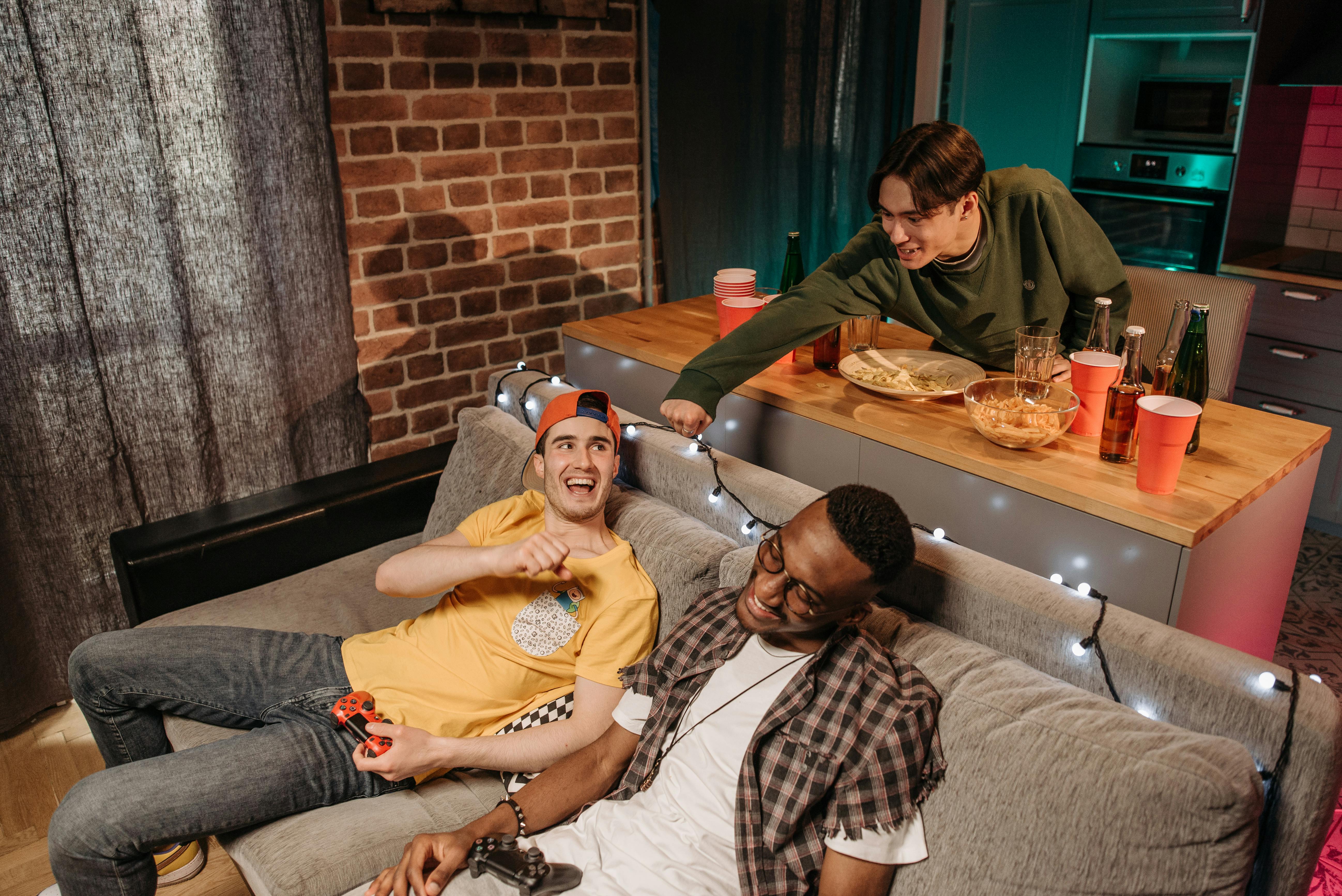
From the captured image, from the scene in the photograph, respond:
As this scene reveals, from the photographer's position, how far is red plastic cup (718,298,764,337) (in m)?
2.23

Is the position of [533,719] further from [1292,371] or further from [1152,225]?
[1152,225]

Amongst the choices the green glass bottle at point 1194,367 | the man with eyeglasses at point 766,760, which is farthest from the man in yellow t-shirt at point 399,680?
the green glass bottle at point 1194,367

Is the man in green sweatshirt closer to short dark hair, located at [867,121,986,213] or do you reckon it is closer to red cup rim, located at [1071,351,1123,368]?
short dark hair, located at [867,121,986,213]

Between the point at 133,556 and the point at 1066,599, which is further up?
the point at 1066,599

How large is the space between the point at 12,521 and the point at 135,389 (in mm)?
452

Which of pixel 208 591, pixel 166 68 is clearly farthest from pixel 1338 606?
pixel 166 68

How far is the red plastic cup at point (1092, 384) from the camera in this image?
1691mm

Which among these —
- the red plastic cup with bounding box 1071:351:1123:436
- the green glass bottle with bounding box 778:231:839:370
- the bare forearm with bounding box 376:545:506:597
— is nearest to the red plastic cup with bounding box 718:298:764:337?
the green glass bottle with bounding box 778:231:839:370

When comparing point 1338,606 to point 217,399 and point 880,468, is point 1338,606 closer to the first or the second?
point 880,468

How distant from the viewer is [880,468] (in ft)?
6.17

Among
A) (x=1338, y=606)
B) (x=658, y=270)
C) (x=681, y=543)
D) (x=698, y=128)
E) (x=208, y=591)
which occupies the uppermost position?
(x=698, y=128)

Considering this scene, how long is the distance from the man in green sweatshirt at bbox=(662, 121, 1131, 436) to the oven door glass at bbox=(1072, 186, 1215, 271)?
1.64 m

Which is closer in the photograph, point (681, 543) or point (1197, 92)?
point (681, 543)

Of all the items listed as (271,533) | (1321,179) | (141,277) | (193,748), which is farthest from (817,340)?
(1321,179)
